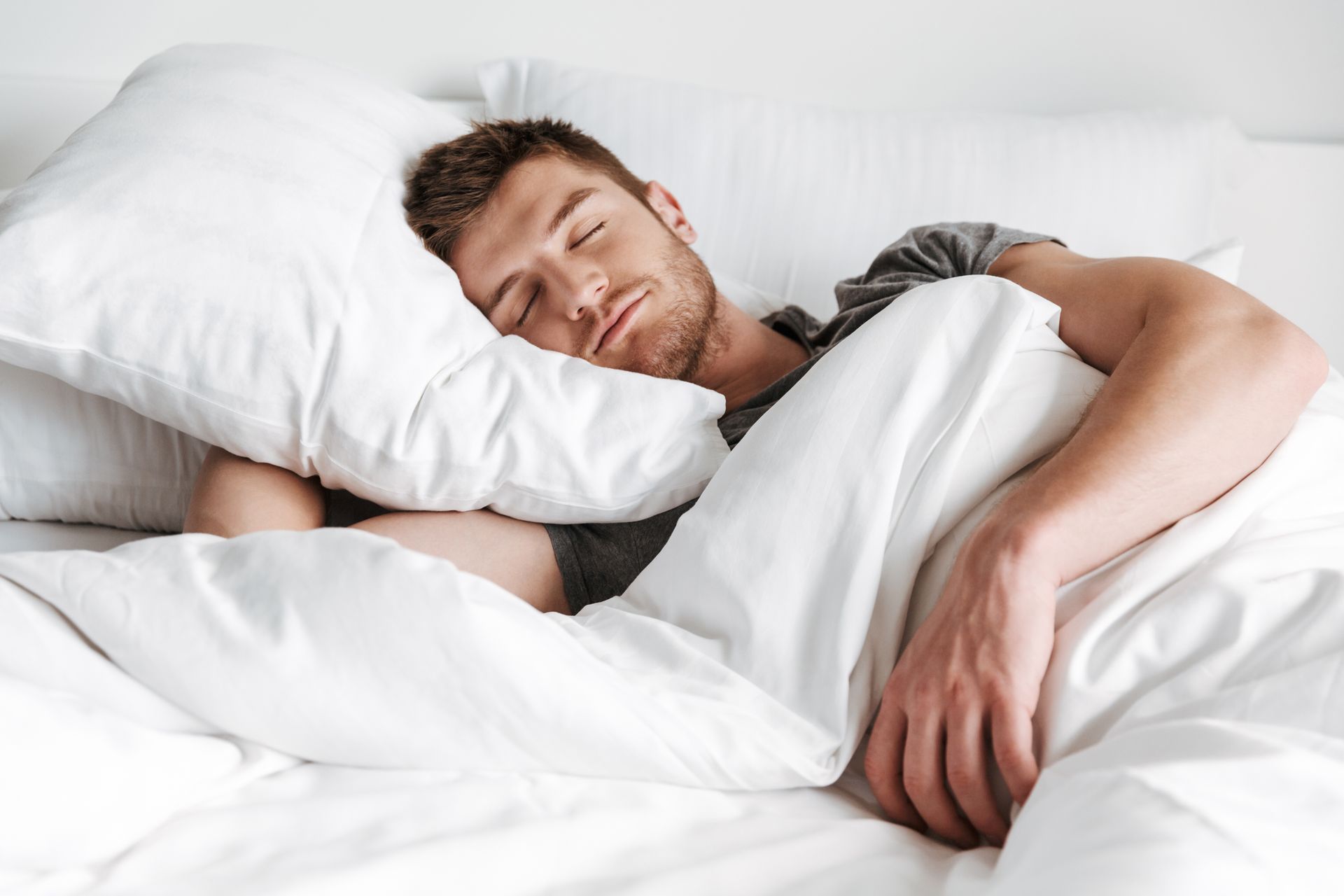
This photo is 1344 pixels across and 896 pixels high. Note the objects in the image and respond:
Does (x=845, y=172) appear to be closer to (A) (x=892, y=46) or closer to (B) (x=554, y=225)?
(A) (x=892, y=46)

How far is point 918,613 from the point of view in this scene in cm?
80

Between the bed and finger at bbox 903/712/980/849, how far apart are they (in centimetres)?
2

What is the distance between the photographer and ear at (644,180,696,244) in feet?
4.58

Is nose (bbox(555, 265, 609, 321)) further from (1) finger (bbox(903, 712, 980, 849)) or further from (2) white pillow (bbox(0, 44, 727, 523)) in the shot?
(1) finger (bbox(903, 712, 980, 849))

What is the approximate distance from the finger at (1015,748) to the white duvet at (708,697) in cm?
2

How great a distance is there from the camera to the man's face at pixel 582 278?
1199 millimetres

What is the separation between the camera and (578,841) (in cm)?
61

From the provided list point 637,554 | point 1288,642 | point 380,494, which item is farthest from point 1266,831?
point 380,494

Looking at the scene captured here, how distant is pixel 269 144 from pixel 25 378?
38 centimetres

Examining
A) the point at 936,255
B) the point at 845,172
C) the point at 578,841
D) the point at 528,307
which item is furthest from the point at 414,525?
the point at 845,172

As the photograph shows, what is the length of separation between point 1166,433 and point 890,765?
34 centimetres

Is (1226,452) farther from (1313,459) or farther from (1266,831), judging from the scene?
(1266,831)

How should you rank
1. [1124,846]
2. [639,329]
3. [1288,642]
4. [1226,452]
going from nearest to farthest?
1. [1124,846]
2. [1288,642]
3. [1226,452]
4. [639,329]

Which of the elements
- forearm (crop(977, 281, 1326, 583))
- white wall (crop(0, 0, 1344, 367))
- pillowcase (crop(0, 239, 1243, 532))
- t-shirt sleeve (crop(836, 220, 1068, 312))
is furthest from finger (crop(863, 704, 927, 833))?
white wall (crop(0, 0, 1344, 367))
